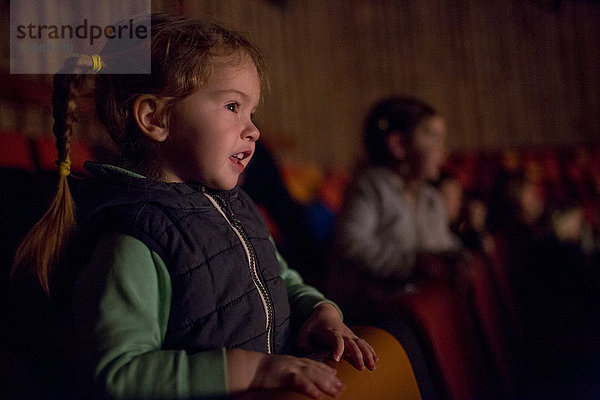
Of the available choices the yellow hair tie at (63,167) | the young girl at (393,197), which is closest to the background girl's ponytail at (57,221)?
the yellow hair tie at (63,167)

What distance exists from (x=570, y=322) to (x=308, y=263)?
1.12m

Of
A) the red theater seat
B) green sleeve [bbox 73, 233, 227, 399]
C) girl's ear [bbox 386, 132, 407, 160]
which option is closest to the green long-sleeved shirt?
green sleeve [bbox 73, 233, 227, 399]

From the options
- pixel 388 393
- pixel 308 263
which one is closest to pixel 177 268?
pixel 388 393

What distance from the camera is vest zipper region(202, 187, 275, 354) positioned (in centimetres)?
68

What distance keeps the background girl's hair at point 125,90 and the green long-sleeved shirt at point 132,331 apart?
102 millimetres

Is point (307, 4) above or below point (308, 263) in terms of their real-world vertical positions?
above

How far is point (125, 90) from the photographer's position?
690 millimetres

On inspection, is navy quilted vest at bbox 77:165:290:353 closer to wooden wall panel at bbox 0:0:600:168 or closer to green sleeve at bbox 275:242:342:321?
green sleeve at bbox 275:242:342:321

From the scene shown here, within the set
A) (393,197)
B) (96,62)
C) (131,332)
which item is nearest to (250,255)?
(131,332)

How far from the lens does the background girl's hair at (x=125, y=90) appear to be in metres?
0.67

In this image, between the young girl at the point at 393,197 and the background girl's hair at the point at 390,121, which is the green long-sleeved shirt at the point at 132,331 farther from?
the background girl's hair at the point at 390,121

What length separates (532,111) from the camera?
4359 mm

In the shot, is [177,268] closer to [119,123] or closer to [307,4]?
[119,123]

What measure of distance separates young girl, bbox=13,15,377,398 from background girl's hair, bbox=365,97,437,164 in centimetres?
92
